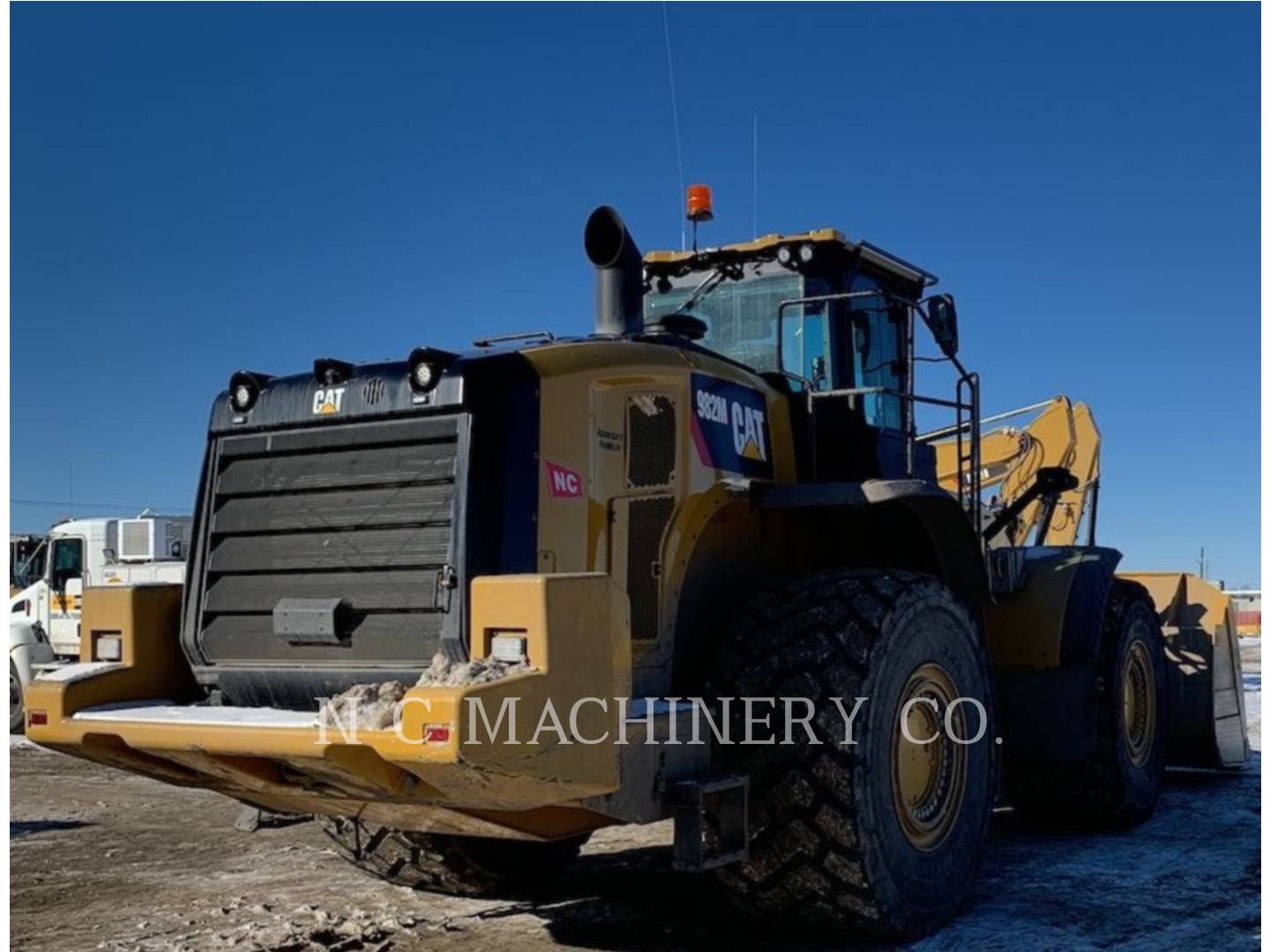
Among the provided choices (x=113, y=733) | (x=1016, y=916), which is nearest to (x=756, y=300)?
(x=1016, y=916)

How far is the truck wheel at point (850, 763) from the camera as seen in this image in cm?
497

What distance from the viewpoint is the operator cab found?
6.48 metres

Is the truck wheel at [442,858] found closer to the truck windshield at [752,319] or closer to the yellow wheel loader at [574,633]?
the yellow wheel loader at [574,633]

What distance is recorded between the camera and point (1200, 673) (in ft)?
30.2

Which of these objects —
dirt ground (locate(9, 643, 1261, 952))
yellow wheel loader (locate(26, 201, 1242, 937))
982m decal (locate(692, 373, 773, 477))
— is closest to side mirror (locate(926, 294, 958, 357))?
yellow wheel loader (locate(26, 201, 1242, 937))

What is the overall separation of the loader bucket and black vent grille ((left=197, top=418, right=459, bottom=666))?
593 centimetres

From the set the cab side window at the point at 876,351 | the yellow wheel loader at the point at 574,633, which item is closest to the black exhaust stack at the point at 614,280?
the yellow wheel loader at the point at 574,633

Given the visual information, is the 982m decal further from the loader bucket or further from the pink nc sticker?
the loader bucket

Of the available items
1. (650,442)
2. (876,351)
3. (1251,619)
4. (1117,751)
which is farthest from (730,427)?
(1251,619)

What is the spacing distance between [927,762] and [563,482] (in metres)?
1.92

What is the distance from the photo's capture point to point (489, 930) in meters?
5.60

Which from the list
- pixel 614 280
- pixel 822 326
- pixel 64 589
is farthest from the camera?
pixel 64 589

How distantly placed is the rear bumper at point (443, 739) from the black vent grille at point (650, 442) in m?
0.93

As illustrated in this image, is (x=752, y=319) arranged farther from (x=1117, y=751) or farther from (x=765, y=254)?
(x=1117, y=751)
